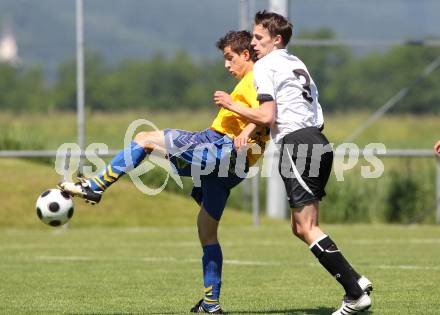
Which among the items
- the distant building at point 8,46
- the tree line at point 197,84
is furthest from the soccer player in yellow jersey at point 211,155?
the distant building at point 8,46

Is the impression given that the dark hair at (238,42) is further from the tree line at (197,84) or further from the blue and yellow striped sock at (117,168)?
the tree line at (197,84)

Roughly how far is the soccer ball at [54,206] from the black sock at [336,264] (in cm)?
187

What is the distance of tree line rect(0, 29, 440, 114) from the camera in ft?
96.9

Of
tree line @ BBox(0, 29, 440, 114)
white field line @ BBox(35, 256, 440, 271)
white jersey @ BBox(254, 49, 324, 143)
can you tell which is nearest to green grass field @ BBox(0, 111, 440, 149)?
tree line @ BBox(0, 29, 440, 114)

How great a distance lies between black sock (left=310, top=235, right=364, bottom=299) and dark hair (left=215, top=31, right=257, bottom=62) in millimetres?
1584

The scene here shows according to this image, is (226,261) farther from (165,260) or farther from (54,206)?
(54,206)

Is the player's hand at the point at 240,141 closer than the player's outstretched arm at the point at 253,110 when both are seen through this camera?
No

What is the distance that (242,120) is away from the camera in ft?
25.6

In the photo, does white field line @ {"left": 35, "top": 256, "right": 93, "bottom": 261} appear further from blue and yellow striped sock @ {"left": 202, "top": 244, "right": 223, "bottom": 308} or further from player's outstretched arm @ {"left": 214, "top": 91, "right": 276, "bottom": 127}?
player's outstretched arm @ {"left": 214, "top": 91, "right": 276, "bottom": 127}

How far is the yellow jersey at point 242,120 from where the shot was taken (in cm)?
771

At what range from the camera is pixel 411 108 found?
27516mm

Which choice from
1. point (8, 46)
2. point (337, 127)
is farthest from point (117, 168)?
point (8, 46)

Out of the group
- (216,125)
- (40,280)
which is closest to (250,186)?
(40,280)

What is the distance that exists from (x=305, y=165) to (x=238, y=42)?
1201 mm
